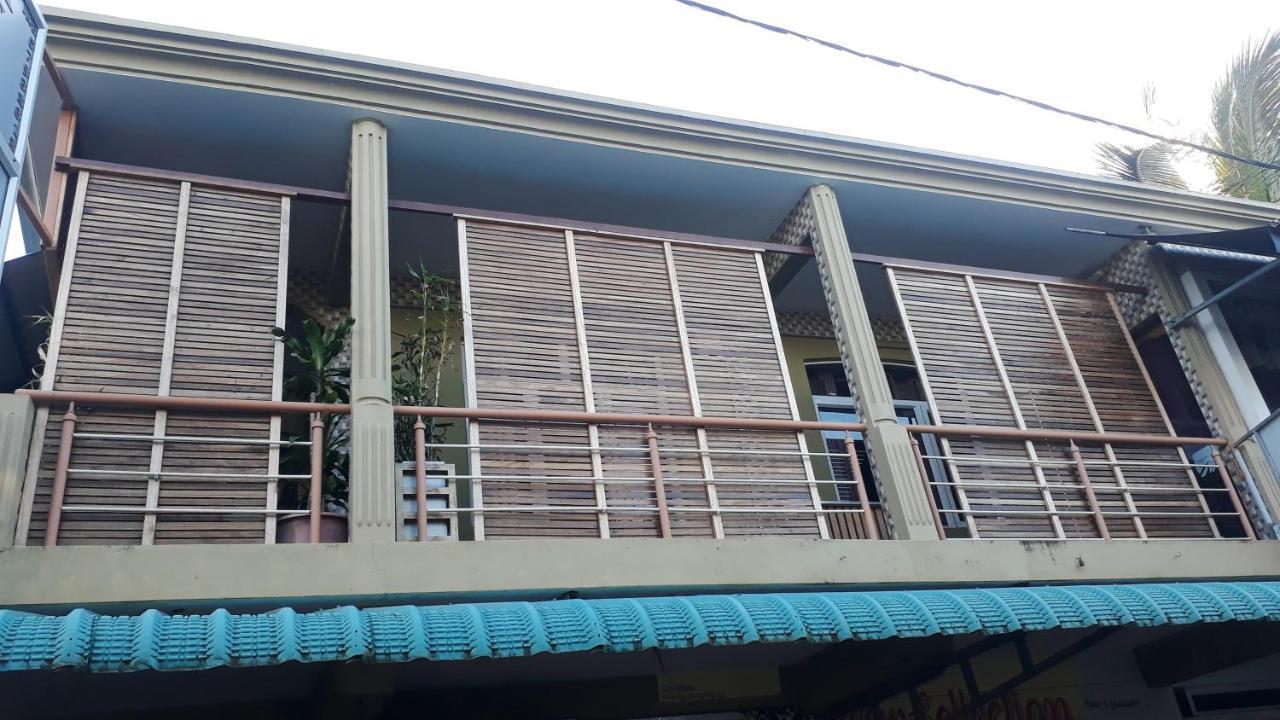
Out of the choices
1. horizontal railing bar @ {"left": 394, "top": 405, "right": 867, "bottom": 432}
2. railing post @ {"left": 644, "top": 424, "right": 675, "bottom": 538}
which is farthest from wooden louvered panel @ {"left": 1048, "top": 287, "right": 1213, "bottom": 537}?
railing post @ {"left": 644, "top": 424, "right": 675, "bottom": 538}

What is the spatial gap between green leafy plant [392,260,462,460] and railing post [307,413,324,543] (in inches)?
31.4

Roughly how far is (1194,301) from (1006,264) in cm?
148

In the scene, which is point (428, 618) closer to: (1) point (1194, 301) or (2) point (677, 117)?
(2) point (677, 117)

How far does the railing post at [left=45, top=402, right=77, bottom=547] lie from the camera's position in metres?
4.34

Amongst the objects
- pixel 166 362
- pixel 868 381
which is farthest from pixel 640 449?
pixel 166 362

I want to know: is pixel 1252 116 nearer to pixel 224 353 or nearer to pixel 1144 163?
pixel 1144 163

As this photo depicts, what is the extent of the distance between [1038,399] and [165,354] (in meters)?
5.64

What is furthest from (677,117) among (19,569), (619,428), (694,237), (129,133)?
(19,569)

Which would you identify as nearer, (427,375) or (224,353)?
(224,353)

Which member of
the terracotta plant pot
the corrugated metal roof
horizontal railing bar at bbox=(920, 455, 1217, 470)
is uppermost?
horizontal railing bar at bbox=(920, 455, 1217, 470)

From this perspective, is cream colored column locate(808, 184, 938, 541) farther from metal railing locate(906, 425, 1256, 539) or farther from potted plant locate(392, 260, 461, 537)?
potted plant locate(392, 260, 461, 537)

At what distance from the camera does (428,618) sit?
3.70 m

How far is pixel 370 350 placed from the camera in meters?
5.30

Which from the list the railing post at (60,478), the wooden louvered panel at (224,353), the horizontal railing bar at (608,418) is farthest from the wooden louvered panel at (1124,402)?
the railing post at (60,478)
